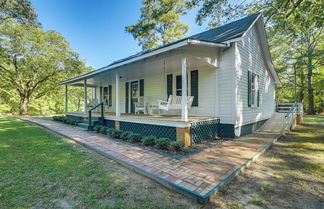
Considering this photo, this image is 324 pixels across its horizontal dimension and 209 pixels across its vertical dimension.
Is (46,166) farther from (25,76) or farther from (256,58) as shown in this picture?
(25,76)

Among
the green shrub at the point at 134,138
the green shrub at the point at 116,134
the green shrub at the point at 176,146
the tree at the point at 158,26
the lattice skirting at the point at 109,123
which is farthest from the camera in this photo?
the tree at the point at 158,26

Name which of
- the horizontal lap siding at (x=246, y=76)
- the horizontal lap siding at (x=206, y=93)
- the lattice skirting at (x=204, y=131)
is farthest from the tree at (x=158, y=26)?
the lattice skirting at (x=204, y=131)

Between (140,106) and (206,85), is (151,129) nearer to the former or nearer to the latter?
(206,85)

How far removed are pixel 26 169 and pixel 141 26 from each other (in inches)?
641

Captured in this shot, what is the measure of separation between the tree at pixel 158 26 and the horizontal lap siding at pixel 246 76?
Result: 10.00 meters

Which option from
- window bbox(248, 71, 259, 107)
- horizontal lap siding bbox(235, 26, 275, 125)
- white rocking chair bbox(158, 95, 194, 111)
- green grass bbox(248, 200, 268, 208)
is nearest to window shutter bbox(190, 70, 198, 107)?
white rocking chair bbox(158, 95, 194, 111)

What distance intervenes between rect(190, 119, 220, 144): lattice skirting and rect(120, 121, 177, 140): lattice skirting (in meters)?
0.62

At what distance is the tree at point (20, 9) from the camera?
27.7 feet

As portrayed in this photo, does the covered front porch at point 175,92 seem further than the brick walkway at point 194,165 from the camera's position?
Yes

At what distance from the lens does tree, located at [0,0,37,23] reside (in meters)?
8.45

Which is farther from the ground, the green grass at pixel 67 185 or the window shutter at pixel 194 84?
the window shutter at pixel 194 84

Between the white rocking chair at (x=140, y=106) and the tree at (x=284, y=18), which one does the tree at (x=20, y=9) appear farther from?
the tree at (x=284, y=18)

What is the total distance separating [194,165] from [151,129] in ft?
8.43

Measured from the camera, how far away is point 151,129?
5484 millimetres
